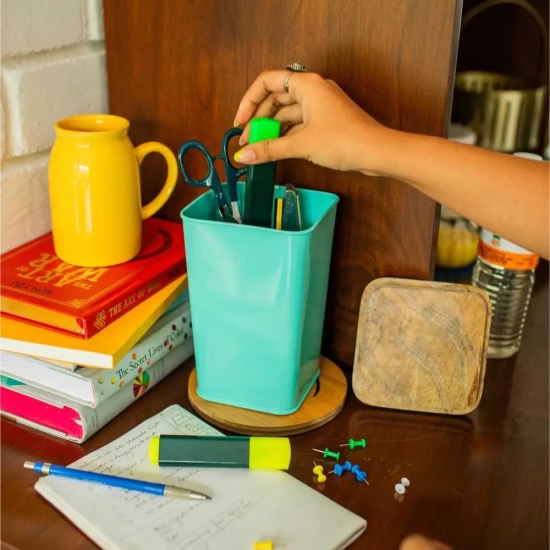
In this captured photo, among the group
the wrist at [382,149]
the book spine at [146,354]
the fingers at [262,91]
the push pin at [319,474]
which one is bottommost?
the push pin at [319,474]

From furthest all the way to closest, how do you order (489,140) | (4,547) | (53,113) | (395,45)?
1. (489,140)
2. (53,113)
3. (395,45)
4. (4,547)

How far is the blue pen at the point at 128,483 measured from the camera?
62cm

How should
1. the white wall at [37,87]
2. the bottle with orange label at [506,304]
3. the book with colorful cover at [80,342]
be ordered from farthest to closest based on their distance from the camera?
the bottle with orange label at [506,304] → the white wall at [37,87] → the book with colorful cover at [80,342]

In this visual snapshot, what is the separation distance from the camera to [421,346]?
2.46 feet

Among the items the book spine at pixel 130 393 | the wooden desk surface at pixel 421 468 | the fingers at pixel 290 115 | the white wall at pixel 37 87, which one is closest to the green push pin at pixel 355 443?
the wooden desk surface at pixel 421 468

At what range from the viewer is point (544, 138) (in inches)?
51.2

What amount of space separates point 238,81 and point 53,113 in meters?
0.23

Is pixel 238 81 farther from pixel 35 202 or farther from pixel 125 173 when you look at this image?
pixel 35 202

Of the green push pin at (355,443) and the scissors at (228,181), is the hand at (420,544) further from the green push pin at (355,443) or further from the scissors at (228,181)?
the scissors at (228,181)

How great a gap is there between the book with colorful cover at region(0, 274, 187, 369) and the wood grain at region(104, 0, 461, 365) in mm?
220

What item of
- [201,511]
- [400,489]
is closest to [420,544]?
[400,489]

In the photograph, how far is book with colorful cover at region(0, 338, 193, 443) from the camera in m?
0.69

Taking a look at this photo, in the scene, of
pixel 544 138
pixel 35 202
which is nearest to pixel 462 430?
pixel 35 202

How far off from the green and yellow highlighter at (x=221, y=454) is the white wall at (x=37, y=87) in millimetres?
318
